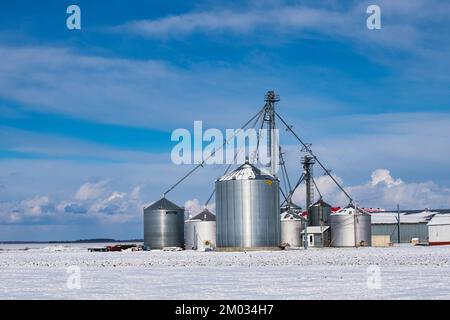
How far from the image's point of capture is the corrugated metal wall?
12174 centimetres

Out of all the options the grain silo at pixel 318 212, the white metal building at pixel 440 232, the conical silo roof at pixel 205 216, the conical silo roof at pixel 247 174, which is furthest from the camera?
the grain silo at pixel 318 212

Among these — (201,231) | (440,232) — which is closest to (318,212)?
(440,232)

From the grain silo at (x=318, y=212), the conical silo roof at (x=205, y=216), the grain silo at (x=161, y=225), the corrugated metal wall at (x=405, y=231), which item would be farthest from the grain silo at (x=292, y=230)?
the corrugated metal wall at (x=405, y=231)

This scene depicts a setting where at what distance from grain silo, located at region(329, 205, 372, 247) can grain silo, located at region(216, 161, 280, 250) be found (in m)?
21.3

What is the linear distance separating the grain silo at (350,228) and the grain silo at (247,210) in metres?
21.3

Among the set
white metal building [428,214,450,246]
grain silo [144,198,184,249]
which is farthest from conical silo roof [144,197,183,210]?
white metal building [428,214,450,246]

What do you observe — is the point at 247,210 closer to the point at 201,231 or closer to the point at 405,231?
the point at 201,231

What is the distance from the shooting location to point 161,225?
309ft

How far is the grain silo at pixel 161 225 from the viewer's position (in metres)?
93.9

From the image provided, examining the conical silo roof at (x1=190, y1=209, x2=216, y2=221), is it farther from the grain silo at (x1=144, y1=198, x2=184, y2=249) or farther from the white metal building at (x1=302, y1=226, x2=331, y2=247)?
the white metal building at (x1=302, y1=226, x2=331, y2=247)

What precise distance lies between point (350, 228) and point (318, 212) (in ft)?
39.1

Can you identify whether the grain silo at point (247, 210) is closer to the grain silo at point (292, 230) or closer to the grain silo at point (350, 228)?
the grain silo at point (350, 228)
